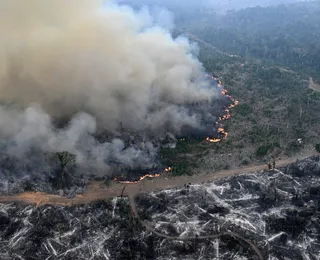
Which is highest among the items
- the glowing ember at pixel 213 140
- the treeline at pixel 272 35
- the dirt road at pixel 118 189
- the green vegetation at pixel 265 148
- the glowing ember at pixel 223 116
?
the treeline at pixel 272 35

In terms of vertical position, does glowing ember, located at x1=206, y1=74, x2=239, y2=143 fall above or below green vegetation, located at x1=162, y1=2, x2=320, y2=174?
below

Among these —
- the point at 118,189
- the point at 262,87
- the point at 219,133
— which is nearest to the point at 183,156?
the point at 219,133

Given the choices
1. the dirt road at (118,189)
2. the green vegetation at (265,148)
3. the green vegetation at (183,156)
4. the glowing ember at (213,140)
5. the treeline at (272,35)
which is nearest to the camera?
the dirt road at (118,189)

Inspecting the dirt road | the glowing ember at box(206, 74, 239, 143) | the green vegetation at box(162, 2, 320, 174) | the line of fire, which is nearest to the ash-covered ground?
the dirt road

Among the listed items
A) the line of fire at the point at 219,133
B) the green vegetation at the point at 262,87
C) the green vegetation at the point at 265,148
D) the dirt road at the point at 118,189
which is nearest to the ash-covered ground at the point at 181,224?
the dirt road at the point at 118,189

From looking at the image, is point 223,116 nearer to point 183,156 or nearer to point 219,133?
point 219,133

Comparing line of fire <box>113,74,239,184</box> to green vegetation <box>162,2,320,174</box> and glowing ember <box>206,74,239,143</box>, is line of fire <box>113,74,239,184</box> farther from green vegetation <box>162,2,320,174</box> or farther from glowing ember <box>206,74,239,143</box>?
green vegetation <box>162,2,320,174</box>

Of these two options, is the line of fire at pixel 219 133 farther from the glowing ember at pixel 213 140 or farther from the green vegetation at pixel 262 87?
the green vegetation at pixel 262 87

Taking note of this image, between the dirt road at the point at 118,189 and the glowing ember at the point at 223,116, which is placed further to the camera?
the glowing ember at the point at 223,116

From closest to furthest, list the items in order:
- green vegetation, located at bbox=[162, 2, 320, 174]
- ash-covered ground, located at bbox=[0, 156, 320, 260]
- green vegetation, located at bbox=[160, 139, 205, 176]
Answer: ash-covered ground, located at bbox=[0, 156, 320, 260] → green vegetation, located at bbox=[160, 139, 205, 176] → green vegetation, located at bbox=[162, 2, 320, 174]
